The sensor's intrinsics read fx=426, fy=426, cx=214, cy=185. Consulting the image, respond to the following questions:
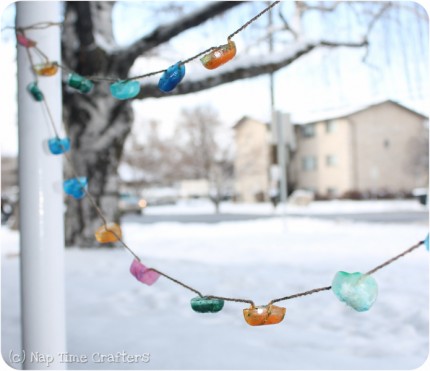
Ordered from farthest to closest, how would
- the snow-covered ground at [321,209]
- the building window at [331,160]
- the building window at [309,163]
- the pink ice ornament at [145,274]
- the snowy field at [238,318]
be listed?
the building window at [309,163]
the building window at [331,160]
the snow-covered ground at [321,209]
the snowy field at [238,318]
the pink ice ornament at [145,274]

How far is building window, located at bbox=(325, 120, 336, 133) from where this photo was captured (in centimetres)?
2344

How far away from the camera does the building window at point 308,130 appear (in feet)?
81.6

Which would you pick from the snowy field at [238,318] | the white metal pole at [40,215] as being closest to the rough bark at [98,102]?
the snowy field at [238,318]

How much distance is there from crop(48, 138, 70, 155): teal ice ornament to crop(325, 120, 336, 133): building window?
23.3 meters

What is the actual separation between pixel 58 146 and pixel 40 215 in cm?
22

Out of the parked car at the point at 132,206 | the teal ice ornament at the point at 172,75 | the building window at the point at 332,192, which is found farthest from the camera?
the building window at the point at 332,192

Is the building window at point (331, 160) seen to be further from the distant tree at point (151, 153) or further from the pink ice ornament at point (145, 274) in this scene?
the pink ice ornament at point (145, 274)

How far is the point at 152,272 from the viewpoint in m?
1.07

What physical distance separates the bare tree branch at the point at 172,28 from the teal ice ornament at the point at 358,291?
3685 millimetres

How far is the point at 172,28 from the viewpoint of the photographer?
419 centimetres

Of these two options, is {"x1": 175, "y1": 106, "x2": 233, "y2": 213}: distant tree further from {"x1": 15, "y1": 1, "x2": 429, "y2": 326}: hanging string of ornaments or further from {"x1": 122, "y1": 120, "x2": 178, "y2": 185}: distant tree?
{"x1": 15, "y1": 1, "x2": 429, "y2": 326}: hanging string of ornaments

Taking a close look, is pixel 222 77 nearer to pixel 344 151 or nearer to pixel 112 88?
pixel 112 88

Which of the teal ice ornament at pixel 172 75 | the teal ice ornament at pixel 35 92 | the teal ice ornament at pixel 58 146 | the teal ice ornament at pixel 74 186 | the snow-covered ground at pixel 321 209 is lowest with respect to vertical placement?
the snow-covered ground at pixel 321 209

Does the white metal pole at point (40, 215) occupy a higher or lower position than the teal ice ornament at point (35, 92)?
lower
